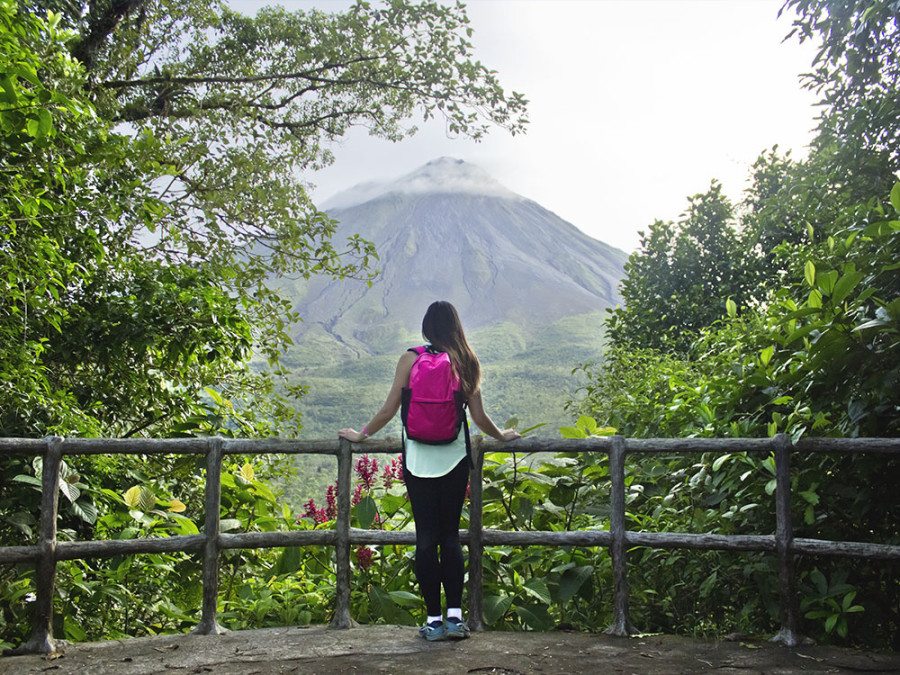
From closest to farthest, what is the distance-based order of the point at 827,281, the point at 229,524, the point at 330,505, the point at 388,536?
1. the point at 827,281
2. the point at 388,536
3. the point at 229,524
4. the point at 330,505

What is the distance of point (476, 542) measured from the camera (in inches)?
159

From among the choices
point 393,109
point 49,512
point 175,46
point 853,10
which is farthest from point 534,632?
point 175,46

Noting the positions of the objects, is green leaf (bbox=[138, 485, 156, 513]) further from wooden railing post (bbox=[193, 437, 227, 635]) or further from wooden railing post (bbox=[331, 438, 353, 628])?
wooden railing post (bbox=[331, 438, 353, 628])

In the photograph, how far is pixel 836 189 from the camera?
5.22 metres

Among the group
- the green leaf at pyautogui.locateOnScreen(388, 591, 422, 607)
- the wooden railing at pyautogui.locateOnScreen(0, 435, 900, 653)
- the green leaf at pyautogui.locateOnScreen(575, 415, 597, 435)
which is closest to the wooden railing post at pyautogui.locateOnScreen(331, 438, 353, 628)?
the wooden railing at pyautogui.locateOnScreen(0, 435, 900, 653)

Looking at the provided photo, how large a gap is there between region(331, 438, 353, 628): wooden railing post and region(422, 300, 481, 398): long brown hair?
29.9 inches

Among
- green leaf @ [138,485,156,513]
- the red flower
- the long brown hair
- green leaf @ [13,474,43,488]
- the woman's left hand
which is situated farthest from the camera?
the red flower

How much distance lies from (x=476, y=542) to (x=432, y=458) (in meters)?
0.65

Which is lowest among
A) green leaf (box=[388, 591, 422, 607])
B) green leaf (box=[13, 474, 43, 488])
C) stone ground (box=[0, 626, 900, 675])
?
stone ground (box=[0, 626, 900, 675])

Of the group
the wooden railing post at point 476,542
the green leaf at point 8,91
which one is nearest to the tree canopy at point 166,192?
the green leaf at point 8,91

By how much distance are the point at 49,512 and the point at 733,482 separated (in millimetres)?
3414

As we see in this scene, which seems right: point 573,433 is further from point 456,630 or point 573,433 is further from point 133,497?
point 133,497

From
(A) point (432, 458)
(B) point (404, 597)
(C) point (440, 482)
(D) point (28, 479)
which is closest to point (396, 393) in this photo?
(A) point (432, 458)

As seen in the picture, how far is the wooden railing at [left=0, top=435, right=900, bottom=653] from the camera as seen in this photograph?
3621 mm
